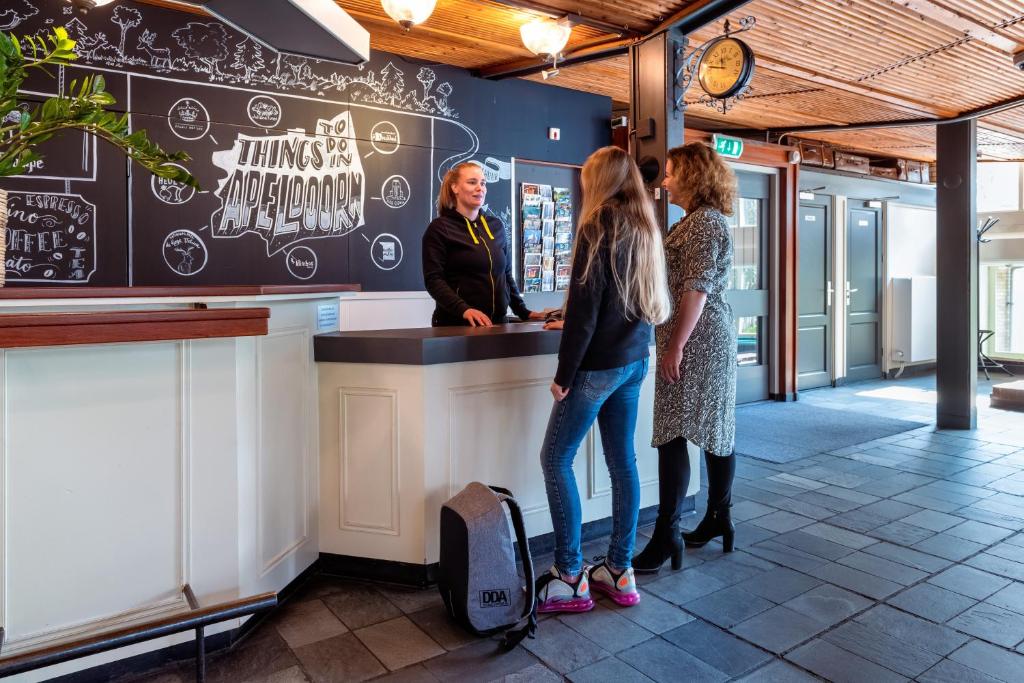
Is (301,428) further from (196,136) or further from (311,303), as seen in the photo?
(196,136)

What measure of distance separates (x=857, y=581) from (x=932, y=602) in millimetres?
273

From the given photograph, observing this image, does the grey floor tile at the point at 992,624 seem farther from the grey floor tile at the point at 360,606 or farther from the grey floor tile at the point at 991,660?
the grey floor tile at the point at 360,606

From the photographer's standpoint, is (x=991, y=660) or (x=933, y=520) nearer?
(x=991, y=660)

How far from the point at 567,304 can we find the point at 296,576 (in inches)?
58.2

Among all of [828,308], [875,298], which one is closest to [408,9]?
[828,308]

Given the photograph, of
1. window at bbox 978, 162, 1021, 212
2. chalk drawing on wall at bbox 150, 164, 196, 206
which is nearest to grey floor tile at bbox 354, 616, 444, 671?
chalk drawing on wall at bbox 150, 164, 196, 206

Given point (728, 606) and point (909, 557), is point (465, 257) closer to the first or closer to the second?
point (728, 606)

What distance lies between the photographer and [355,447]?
2812mm

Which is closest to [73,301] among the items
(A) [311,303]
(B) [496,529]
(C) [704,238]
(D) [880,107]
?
(A) [311,303]

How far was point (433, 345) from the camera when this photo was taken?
2.67 metres

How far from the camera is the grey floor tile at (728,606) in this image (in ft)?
8.27

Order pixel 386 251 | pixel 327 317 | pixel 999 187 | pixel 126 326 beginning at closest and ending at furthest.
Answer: pixel 126 326, pixel 327 317, pixel 386 251, pixel 999 187

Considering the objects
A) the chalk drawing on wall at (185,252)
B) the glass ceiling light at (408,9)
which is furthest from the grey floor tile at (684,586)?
the chalk drawing on wall at (185,252)

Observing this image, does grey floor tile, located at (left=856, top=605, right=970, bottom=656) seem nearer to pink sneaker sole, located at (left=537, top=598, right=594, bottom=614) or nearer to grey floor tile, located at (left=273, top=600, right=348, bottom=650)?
pink sneaker sole, located at (left=537, top=598, right=594, bottom=614)
